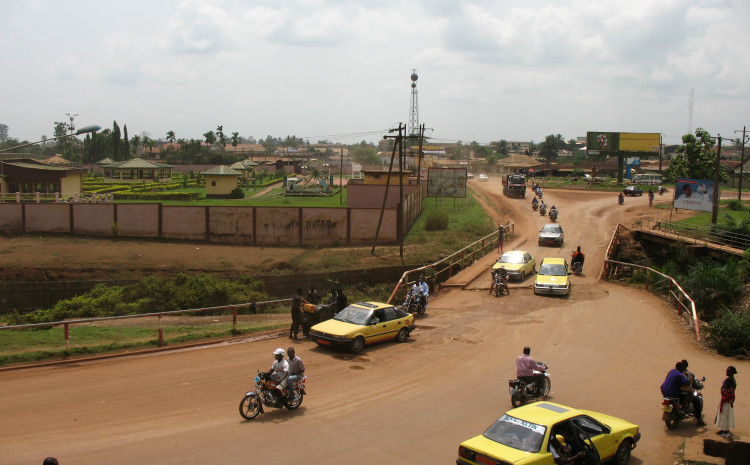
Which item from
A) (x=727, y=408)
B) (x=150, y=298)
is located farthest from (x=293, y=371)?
(x=150, y=298)

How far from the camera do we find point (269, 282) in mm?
30500

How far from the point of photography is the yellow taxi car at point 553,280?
25923 mm

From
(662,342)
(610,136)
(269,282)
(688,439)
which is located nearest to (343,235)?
(269,282)

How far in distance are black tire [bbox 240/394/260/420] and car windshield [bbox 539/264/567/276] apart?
727 inches

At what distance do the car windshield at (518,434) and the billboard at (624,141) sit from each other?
81.0 meters

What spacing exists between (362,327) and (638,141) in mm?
77812

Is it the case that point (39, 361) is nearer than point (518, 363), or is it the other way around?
point (518, 363)

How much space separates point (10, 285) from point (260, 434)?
2364 centimetres

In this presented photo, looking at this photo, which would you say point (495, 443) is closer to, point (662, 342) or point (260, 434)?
point (260, 434)

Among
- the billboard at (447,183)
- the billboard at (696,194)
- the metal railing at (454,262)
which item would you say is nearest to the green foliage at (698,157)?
the billboard at (696,194)

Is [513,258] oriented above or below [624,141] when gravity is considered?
below

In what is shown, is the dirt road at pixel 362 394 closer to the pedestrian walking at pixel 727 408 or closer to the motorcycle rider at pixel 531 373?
the pedestrian walking at pixel 727 408

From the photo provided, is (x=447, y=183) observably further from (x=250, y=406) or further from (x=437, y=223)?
(x=250, y=406)

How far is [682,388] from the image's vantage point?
1148 centimetres
